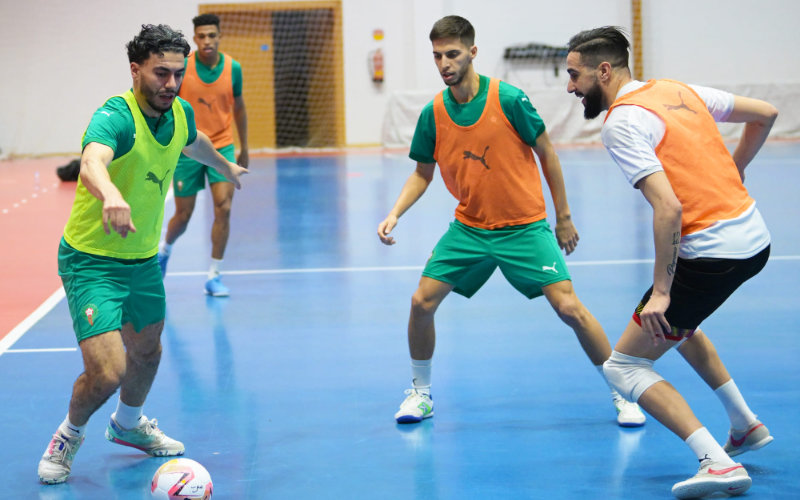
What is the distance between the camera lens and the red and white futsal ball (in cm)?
343

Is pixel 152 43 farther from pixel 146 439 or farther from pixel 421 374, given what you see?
pixel 421 374

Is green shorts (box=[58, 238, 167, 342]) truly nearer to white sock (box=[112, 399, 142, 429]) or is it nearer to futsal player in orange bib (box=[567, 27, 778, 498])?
white sock (box=[112, 399, 142, 429])

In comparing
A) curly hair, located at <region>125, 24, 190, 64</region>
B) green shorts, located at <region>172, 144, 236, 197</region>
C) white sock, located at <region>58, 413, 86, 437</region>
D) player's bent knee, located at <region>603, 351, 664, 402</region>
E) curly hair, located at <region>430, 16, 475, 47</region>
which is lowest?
white sock, located at <region>58, 413, 86, 437</region>

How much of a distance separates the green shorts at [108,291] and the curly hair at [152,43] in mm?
820

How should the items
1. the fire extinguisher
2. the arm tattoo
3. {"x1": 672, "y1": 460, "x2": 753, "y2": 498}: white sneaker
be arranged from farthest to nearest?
the fire extinguisher → {"x1": 672, "y1": 460, "x2": 753, "y2": 498}: white sneaker → the arm tattoo

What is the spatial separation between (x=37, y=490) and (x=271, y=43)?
1851 centimetres

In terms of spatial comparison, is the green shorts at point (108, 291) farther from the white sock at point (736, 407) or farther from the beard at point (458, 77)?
the white sock at point (736, 407)

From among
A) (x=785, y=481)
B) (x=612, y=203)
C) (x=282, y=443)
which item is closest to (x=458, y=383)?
(x=282, y=443)

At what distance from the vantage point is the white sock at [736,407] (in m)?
3.71

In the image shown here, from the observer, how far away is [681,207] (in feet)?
10.2

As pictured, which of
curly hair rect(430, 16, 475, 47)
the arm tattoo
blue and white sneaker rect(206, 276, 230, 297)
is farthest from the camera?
blue and white sneaker rect(206, 276, 230, 297)

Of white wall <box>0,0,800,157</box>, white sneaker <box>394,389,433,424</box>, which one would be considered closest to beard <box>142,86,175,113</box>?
white sneaker <box>394,389,433,424</box>

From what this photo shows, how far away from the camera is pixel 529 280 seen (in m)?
4.32

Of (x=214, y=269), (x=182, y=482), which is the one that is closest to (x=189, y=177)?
(x=214, y=269)
